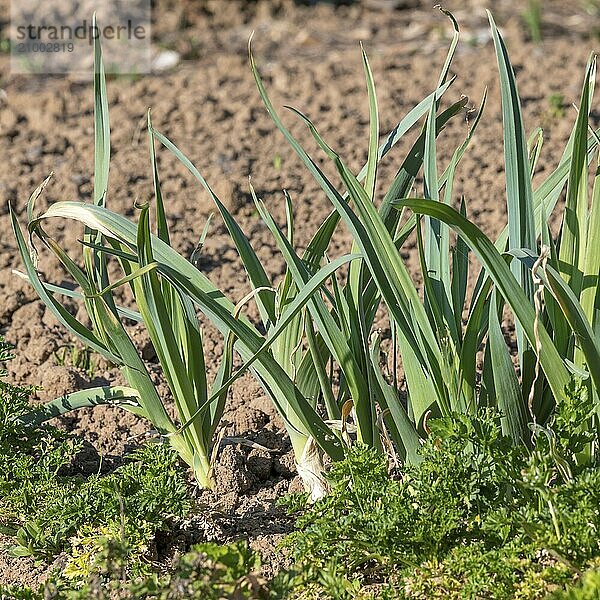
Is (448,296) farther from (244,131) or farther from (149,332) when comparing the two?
(244,131)

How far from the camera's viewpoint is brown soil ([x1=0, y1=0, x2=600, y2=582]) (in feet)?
8.11

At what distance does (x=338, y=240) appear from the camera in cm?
350

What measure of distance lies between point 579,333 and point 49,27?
485 centimetres

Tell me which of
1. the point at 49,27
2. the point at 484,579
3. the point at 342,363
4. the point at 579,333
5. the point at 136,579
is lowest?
the point at 136,579

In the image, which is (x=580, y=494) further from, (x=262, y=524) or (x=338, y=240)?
(x=338, y=240)

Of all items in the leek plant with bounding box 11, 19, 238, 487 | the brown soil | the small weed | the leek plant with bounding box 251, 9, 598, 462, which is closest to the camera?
the leek plant with bounding box 251, 9, 598, 462

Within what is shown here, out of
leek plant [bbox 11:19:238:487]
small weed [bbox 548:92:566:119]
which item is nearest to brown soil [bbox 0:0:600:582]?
small weed [bbox 548:92:566:119]

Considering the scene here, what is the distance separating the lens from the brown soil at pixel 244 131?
247 cm

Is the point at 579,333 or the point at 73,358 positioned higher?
the point at 579,333

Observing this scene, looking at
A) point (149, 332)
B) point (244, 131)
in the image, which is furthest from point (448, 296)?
point (244, 131)

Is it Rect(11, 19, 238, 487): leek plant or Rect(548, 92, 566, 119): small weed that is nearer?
Rect(11, 19, 238, 487): leek plant

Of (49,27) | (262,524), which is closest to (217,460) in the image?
(262,524)

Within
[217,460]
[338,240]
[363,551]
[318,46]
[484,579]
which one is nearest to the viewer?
[484,579]

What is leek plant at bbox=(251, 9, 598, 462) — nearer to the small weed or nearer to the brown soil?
the brown soil
